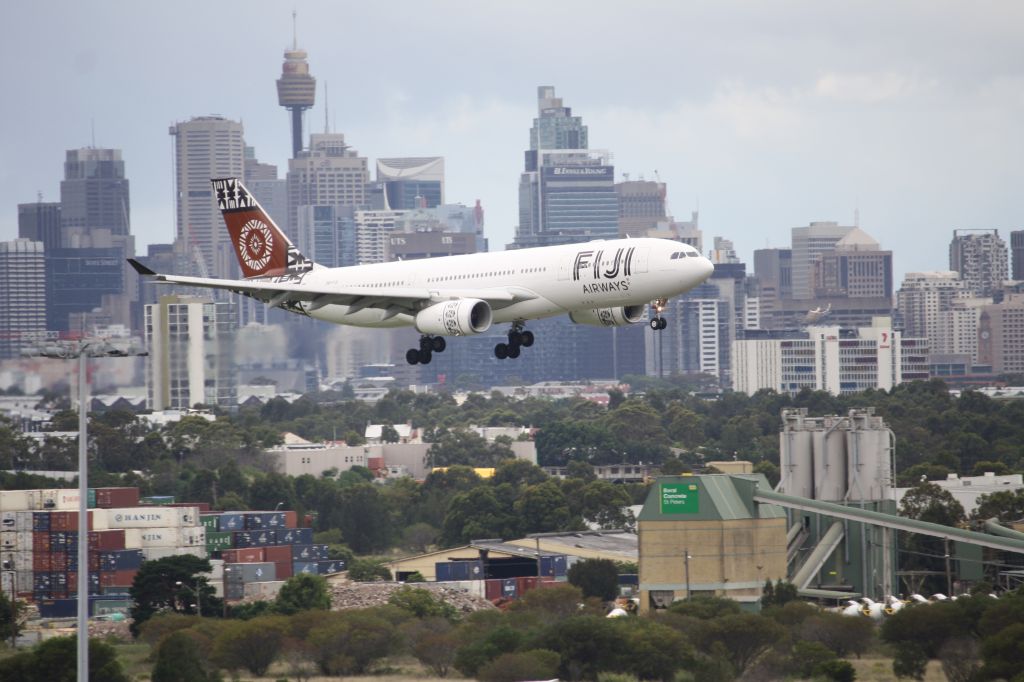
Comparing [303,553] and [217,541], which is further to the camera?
[303,553]

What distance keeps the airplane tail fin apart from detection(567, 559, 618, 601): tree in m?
34.2

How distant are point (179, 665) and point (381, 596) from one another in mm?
30544

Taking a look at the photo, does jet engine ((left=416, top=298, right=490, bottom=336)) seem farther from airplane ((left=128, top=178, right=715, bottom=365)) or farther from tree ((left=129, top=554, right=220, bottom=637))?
tree ((left=129, top=554, right=220, bottom=637))

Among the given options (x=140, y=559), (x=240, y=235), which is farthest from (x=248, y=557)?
(x=240, y=235)

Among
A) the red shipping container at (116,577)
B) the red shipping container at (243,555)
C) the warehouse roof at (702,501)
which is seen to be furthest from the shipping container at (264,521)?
the warehouse roof at (702,501)

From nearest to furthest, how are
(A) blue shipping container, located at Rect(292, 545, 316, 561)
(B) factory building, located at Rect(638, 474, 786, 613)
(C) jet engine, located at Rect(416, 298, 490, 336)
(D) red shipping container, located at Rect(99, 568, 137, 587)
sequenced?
(C) jet engine, located at Rect(416, 298, 490, 336) < (B) factory building, located at Rect(638, 474, 786, 613) < (D) red shipping container, located at Rect(99, 568, 137, 587) < (A) blue shipping container, located at Rect(292, 545, 316, 561)

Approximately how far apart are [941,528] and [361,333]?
38693 millimetres

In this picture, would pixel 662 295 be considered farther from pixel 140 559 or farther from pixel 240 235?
pixel 140 559

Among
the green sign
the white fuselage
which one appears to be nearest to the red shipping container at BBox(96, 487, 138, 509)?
the green sign

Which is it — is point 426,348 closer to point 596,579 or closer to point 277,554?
point 596,579

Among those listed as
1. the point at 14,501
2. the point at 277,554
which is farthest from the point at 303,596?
the point at 14,501

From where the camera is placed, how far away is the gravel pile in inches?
4318

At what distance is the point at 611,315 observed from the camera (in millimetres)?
76250

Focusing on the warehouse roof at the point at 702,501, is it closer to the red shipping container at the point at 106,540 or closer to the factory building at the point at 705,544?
the factory building at the point at 705,544
